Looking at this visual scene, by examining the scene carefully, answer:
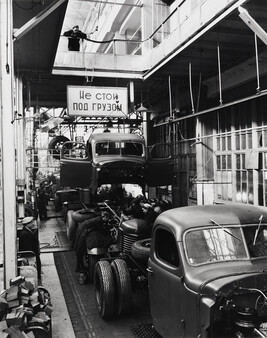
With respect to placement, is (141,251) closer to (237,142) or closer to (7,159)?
(7,159)

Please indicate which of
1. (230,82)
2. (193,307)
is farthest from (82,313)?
(230,82)

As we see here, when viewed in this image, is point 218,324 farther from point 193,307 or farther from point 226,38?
point 226,38

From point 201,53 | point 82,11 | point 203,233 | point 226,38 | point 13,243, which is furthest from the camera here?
point 82,11

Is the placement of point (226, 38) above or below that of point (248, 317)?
above

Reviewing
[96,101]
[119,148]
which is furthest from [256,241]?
[119,148]

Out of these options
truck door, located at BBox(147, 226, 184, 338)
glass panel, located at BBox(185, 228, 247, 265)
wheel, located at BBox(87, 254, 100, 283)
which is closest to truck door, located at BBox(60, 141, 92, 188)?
wheel, located at BBox(87, 254, 100, 283)

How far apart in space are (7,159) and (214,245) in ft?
11.0

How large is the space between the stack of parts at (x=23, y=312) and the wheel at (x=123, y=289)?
4.00 ft

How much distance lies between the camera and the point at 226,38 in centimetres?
912

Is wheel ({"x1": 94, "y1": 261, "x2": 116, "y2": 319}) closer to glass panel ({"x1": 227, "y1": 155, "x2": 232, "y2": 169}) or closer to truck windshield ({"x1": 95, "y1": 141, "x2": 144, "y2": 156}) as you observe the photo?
truck windshield ({"x1": 95, "y1": 141, "x2": 144, "y2": 156})

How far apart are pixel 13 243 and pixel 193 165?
387 inches

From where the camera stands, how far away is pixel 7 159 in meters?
5.58

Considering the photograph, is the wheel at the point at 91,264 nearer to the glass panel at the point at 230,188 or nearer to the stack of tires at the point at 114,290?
the stack of tires at the point at 114,290

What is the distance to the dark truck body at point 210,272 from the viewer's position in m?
3.65
